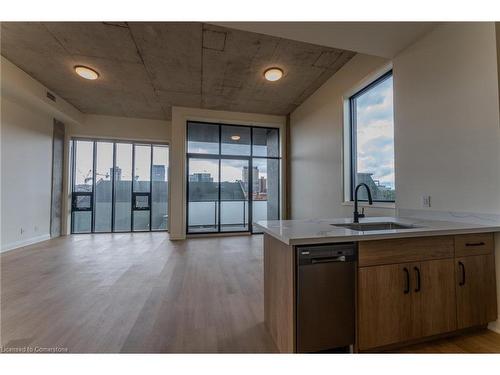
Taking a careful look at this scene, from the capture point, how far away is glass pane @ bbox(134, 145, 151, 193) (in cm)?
669

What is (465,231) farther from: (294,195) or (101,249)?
(101,249)

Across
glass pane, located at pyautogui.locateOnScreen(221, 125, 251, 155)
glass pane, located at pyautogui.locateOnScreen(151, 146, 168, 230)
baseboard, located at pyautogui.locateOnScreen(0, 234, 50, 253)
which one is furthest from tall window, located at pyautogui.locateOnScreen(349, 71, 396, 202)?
baseboard, located at pyautogui.locateOnScreen(0, 234, 50, 253)

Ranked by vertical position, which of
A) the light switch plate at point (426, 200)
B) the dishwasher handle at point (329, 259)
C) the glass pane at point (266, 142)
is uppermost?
the glass pane at point (266, 142)

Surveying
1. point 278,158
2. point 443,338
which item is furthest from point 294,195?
point 443,338

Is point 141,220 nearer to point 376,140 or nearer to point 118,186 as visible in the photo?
point 118,186

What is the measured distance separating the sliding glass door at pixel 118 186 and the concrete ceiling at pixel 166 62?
148 centimetres

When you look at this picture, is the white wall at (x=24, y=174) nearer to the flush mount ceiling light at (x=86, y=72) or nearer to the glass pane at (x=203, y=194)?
the flush mount ceiling light at (x=86, y=72)

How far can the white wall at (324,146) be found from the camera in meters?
3.64

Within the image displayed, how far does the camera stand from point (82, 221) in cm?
633

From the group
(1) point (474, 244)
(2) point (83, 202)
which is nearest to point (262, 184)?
(1) point (474, 244)

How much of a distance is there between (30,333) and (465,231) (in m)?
3.37

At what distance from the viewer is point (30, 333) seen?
5.65 ft

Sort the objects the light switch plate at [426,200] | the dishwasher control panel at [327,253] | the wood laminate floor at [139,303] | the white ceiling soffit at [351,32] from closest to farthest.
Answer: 1. the dishwasher control panel at [327,253]
2. the wood laminate floor at [139,303]
3. the white ceiling soffit at [351,32]
4. the light switch plate at [426,200]

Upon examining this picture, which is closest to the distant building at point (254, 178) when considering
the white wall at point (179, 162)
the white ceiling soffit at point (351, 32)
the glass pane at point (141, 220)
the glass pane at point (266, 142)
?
the glass pane at point (266, 142)
